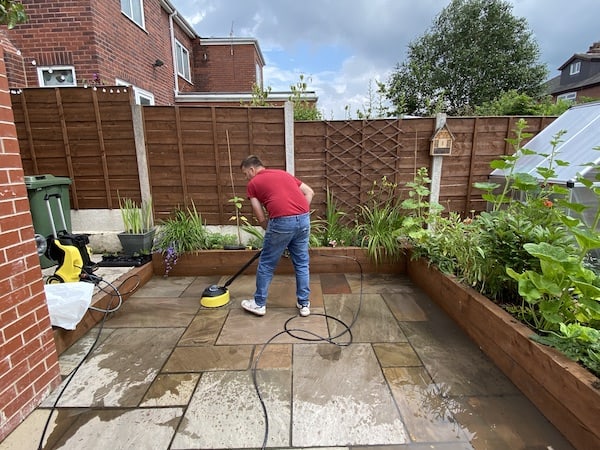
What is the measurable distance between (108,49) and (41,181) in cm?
381

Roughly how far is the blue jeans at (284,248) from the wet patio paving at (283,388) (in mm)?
282

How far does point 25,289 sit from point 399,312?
2752mm

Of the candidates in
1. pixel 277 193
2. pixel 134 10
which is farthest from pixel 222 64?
pixel 277 193

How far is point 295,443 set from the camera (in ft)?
5.03

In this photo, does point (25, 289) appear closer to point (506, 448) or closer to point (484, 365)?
point (506, 448)

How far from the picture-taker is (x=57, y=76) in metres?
5.59

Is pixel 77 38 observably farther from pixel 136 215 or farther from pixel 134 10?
pixel 136 215

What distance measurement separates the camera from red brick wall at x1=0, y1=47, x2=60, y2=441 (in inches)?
61.9

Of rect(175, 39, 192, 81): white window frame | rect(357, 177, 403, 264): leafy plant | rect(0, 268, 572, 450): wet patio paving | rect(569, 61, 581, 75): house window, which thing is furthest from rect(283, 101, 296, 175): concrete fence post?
rect(569, 61, 581, 75): house window

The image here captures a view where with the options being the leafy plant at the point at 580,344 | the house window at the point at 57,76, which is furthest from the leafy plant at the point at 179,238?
the house window at the point at 57,76

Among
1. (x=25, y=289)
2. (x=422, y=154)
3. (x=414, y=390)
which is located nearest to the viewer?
(x=25, y=289)

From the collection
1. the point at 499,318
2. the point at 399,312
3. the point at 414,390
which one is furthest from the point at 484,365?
the point at 399,312

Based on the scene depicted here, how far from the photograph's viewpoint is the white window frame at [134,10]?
671 cm

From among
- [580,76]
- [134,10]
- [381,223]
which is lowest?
[381,223]
